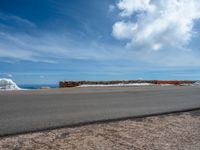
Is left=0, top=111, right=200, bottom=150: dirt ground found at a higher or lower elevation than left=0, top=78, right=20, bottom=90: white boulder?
lower

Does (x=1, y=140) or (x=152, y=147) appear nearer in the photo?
(x=152, y=147)

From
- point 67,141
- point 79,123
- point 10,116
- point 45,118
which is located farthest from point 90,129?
point 10,116

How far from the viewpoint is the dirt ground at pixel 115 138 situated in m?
3.94

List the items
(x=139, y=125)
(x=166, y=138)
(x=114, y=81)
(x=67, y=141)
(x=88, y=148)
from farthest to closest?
(x=114, y=81) < (x=139, y=125) < (x=166, y=138) < (x=67, y=141) < (x=88, y=148)

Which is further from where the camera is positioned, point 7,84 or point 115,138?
point 7,84

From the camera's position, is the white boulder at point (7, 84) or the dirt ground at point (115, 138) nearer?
the dirt ground at point (115, 138)

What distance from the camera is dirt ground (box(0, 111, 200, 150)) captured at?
3939 millimetres

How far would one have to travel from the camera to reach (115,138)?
14.5 ft

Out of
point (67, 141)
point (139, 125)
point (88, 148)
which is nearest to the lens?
point (88, 148)

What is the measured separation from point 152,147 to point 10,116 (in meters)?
4.05

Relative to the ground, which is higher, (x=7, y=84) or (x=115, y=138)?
(x=7, y=84)

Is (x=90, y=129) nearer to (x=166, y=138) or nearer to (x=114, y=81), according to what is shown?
(x=166, y=138)

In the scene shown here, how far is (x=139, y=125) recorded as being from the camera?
5.65m

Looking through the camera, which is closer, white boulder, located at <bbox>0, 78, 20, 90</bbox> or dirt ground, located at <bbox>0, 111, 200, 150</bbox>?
dirt ground, located at <bbox>0, 111, 200, 150</bbox>
